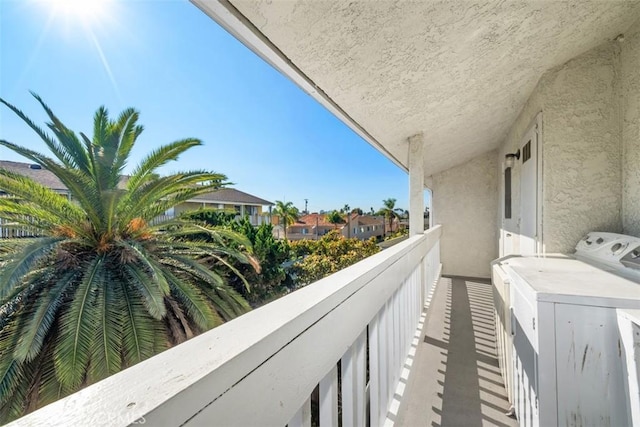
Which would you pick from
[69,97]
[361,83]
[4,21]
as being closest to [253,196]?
[69,97]

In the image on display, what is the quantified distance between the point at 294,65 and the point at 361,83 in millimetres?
610

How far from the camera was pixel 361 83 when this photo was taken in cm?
202

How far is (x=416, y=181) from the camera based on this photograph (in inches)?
138

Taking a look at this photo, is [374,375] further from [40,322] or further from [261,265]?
[261,265]

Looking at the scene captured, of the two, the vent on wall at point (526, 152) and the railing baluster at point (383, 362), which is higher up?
the vent on wall at point (526, 152)

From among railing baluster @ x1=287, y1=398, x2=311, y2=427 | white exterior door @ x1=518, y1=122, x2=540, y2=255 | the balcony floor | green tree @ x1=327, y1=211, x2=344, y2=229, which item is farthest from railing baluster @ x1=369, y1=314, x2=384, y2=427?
green tree @ x1=327, y1=211, x2=344, y2=229

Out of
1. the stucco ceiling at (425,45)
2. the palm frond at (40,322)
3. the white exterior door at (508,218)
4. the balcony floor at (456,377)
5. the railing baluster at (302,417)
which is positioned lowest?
the balcony floor at (456,377)

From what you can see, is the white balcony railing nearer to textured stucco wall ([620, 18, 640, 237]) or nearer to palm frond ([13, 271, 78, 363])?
textured stucco wall ([620, 18, 640, 237])

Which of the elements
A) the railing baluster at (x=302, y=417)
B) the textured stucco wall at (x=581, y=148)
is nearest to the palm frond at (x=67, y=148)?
the railing baluster at (x=302, y=417)

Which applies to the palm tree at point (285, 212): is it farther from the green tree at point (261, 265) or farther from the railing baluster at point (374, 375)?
the railing baluster at point (374, 375)

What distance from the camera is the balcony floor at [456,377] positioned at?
207cm

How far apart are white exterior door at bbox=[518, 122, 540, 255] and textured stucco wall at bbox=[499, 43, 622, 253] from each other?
0.23 meters

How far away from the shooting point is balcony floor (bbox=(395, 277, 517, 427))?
2.07 meters

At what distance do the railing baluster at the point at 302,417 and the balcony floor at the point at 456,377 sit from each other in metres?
1.18
